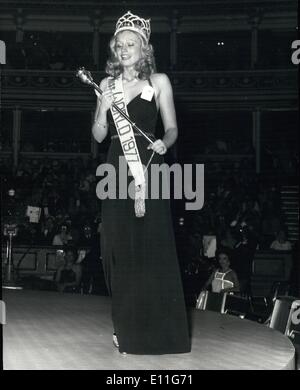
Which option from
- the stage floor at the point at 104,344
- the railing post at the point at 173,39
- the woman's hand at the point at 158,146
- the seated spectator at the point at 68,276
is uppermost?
the railing post at the point at 173,39

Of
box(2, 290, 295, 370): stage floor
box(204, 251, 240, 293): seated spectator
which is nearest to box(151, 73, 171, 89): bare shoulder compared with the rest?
box(2, 290, 295, 370): stage floor

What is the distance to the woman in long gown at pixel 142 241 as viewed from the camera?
310 cm

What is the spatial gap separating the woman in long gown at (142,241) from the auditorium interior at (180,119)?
878cm

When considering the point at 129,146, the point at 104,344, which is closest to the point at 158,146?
the point at 129,146

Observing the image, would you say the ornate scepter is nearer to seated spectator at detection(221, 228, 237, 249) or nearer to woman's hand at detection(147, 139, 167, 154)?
woman's hand at detection(147, 139, 167, 154)

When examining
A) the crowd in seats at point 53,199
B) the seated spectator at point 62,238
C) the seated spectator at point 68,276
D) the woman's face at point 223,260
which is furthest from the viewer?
the crowd in seats at point 53,199

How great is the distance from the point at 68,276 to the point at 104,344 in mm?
6959

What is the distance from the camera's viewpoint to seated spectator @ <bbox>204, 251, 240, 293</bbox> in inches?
311

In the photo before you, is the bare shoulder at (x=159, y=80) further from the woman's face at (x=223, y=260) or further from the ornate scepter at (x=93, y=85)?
the woman's face at (x=223, y=260)

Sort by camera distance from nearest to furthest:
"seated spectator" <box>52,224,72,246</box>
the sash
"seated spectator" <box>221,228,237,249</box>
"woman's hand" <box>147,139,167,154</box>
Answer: "woman's hand" <box>147,139,167,154</box>
the sash
"seated spectator" <box>221,228,237,249</box>
"seated spectator" <box>52,224,72,246</box>

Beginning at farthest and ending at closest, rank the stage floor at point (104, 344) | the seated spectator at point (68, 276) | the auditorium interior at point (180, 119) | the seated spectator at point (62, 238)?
1. the auditorium interior at point (180, 119)
2. the seated spectator at point (62, 238)
3. the seated spectator at point (68, 276)
4. the stage floor at point (104, 344)

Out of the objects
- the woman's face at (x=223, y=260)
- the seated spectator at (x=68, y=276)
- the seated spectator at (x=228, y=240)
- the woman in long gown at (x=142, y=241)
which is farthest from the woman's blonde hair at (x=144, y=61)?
the seated spectator at (x=228, y=240)

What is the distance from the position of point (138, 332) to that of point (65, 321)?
137 centimetres

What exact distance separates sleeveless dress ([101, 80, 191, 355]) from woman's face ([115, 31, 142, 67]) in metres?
0.17
